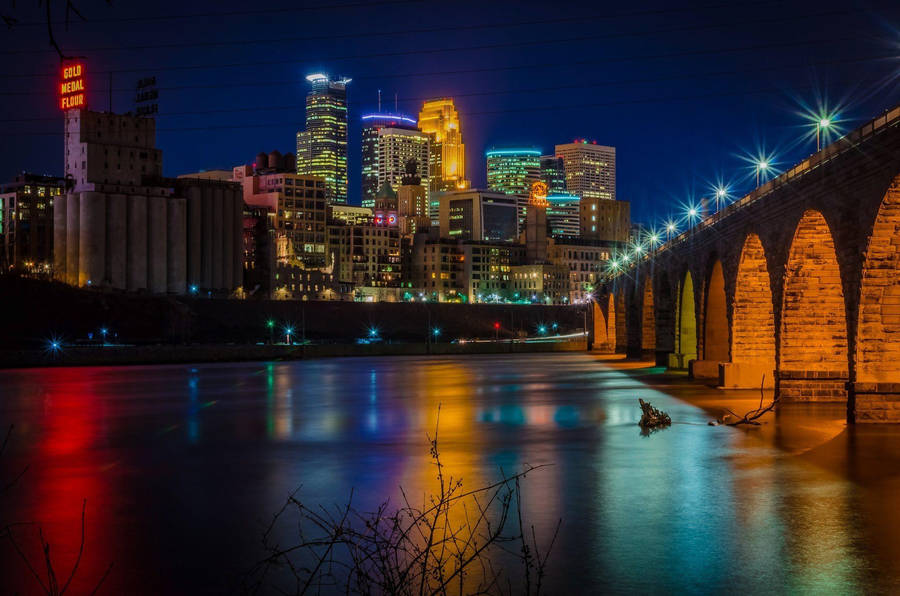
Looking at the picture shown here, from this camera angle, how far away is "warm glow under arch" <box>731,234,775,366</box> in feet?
160

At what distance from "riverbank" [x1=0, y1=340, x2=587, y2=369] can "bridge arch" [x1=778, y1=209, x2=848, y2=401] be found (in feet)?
228

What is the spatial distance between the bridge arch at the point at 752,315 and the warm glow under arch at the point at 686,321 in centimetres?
1692

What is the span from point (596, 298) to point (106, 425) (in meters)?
99.8

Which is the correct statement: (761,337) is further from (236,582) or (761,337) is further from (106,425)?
(236,582)

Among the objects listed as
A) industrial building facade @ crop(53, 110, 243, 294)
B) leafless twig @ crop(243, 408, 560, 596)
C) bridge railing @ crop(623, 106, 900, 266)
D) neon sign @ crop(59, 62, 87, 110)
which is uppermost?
neon sign @ crop(59, 62, 87, 110)

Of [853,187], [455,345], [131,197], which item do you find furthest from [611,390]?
[131,197]

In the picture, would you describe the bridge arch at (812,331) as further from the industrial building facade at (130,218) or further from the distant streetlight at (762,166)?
the industrial building facade at (130,218)

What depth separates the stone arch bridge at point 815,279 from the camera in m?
31.0

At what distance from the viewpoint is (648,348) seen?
8956 cm

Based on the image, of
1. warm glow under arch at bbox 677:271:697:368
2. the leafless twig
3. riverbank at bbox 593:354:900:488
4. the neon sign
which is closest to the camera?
the leafless twig

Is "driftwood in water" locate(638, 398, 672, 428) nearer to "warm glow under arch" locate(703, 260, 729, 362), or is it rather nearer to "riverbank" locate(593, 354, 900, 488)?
"riverbank" locate(593, 354, 900, 488)

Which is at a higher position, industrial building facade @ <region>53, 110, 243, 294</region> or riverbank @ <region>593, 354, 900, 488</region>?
industrial building facade @ <region>53, 110, 243, 294</region>

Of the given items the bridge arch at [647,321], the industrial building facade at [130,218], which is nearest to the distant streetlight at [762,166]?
the bridge arch at [647,321]

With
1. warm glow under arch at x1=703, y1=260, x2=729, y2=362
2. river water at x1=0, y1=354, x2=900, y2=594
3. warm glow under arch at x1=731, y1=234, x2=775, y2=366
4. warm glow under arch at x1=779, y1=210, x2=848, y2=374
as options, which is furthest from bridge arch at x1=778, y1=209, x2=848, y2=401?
warm glow under arch at x1=703, y1=260, x2=729, y2=362
